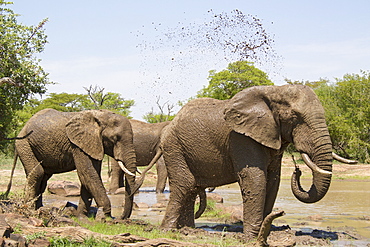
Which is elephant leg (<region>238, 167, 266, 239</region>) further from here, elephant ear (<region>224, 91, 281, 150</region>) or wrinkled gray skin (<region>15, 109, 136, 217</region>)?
wrinkled gray skin (<region>15, 109, 136, 217</region>)

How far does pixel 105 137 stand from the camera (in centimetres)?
1221

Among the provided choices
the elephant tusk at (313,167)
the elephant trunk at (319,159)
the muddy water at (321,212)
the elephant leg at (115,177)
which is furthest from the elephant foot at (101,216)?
the elephant leg at (115,177)

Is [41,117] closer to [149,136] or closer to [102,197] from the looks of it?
[102,197]

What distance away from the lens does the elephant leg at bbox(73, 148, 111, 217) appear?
37.8 ft

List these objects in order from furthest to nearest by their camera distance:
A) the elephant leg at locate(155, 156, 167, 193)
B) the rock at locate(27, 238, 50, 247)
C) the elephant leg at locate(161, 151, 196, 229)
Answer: the elephant leg at locate(155, 156, 167, 193) → the elephant leg at locate(161, 151, 196, 229) → the rock at locate(27, 238, 50, 247)

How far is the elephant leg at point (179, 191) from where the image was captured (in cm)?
1045

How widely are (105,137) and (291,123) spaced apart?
4.98m

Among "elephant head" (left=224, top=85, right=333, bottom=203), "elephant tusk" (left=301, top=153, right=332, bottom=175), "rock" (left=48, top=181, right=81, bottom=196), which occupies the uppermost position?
"elephant head" (left=224, top=85, right=333, bottom=203)

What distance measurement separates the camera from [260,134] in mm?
9148

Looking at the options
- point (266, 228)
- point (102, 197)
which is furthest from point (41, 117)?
point (266, 228)

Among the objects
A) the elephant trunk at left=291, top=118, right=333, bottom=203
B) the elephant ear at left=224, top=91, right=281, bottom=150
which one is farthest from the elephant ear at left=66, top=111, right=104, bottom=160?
the elephant trunk at left=291, top=118, right=333, bottom=203

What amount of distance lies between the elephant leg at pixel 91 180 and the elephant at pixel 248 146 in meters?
1.87

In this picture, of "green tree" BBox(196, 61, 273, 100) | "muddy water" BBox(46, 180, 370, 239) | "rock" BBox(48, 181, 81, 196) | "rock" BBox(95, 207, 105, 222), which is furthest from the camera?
"green tree" BBox(196, 61, 273, 100)

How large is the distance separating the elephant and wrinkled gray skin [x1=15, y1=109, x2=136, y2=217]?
66.9 inches
